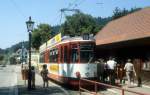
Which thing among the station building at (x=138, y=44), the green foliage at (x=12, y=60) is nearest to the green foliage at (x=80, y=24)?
the station building at (x=138, y=44)

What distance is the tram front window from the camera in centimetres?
2614

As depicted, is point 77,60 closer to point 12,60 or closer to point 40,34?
point 40,34

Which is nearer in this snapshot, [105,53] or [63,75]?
[63,75]

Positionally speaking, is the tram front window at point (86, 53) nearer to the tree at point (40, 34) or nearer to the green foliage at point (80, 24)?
the green foliage at point (80, 24)

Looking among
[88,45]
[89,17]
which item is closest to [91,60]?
[88,45]

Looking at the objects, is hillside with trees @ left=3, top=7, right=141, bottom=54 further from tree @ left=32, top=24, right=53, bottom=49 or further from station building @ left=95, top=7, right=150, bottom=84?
station building @ left=95, top=7, right=150, bottom=84

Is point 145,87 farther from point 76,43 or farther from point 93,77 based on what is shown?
point 76,43

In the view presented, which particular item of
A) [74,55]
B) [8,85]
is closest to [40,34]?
[8,85]

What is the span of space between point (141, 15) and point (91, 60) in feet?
23.8

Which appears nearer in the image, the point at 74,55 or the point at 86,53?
the point at 86,53

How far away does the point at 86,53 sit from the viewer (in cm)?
2620

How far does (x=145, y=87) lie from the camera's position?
85.5ft

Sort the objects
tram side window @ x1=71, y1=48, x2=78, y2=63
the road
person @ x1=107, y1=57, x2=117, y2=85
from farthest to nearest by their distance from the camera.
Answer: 1. the road
2. person @ x1=107, y1=57, x2=117, y2=85
3. tram side window @ x1=71, y1=48, x2=78, y2=63

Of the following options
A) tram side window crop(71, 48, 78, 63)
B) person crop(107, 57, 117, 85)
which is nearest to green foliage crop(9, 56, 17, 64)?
person crop(107, 57, 117, 85)
